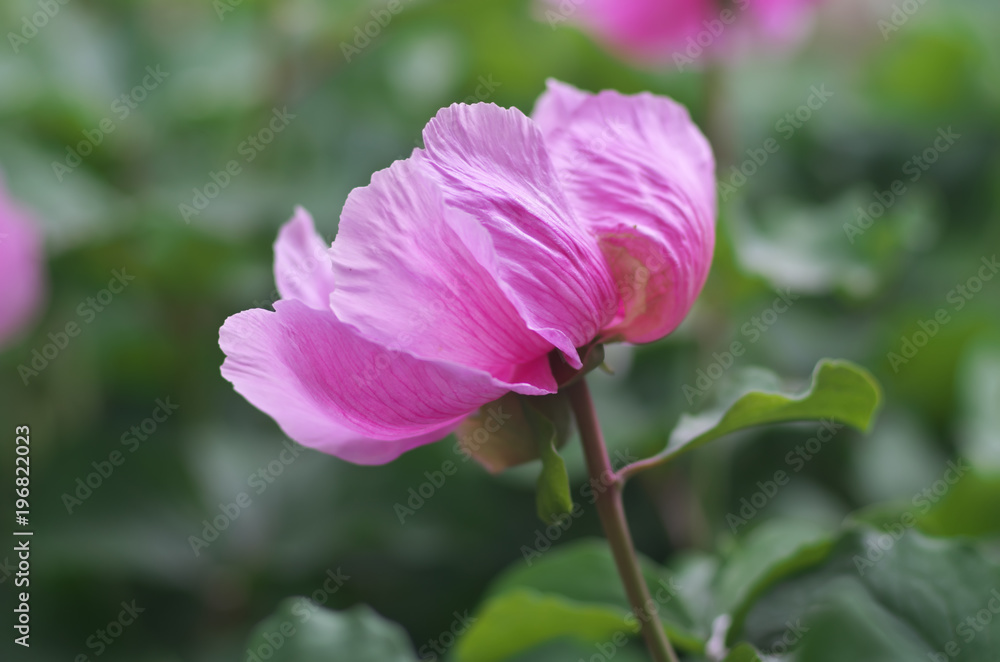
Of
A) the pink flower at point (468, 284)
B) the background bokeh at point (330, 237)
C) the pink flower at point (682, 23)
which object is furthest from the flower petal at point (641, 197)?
the pink flower at point (682, 23)

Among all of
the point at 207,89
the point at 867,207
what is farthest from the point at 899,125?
the point at 207,89

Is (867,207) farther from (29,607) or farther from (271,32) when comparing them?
(29,607)

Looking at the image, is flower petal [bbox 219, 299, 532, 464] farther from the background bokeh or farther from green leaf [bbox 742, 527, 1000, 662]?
the background bokeh

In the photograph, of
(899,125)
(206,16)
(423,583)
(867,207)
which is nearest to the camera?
(423,583)

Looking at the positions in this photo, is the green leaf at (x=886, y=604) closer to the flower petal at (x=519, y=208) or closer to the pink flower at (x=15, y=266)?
the flower petal at (x=519, y=208)

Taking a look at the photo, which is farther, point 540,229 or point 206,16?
point 206,16

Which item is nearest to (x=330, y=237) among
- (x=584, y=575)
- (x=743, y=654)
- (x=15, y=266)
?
(x=15, y=266)
